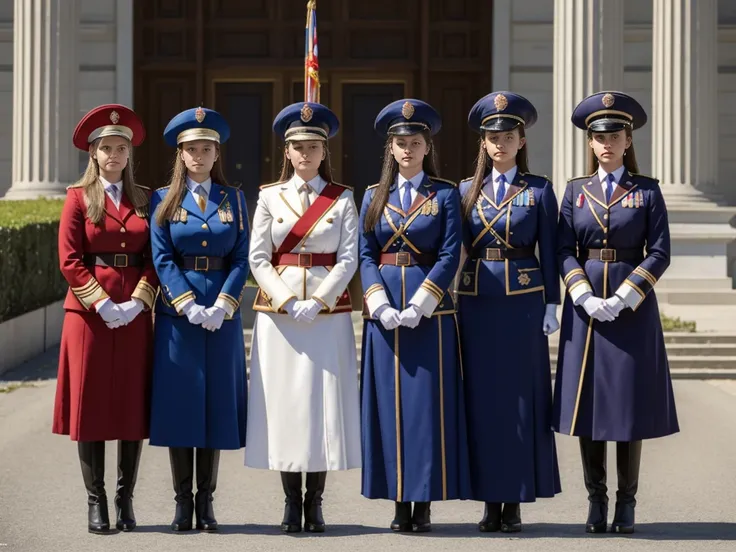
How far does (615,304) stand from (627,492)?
0.95m

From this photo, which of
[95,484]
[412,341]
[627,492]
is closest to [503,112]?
[412,341]

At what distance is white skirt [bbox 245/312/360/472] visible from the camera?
7.95m

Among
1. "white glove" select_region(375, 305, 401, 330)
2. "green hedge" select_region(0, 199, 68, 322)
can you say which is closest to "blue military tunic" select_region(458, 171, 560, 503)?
"white glove" select_region(375, 305, 401, 330)

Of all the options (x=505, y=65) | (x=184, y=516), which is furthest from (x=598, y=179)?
(x=505, y=65)

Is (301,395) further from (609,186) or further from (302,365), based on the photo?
(609,186)

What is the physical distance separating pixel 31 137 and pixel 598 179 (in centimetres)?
1280

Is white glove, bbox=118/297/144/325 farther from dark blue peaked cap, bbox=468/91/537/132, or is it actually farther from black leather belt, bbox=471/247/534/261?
dark blue peaked cap, bbox=468/91/537/132

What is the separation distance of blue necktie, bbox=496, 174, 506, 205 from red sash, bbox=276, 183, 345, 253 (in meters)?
0.82

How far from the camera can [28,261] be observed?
14867 millimetres

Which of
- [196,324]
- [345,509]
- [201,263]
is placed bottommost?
[345,509]

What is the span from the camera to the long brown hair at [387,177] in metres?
8.05

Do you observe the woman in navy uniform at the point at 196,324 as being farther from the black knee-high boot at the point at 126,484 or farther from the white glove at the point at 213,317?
the black knee-high boot at the point at 126,484

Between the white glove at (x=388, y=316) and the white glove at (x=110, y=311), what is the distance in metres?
1.28

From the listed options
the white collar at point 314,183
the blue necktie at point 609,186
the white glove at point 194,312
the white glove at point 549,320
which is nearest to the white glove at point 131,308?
the white glove at point 194,312
